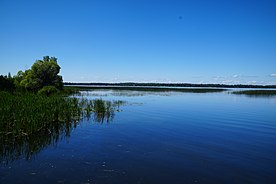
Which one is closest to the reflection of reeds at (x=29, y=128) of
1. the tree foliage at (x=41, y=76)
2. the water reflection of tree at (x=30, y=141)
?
the water reflection of tree at (x=30, y=141)

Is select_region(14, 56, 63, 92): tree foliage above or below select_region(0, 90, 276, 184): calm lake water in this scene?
above

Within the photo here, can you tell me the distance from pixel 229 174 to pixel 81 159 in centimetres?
620

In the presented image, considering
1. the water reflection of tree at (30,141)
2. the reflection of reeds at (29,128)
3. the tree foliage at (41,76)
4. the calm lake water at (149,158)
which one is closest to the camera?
the calm lake water at (149,158)

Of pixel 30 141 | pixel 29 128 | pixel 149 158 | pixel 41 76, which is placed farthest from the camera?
pixel 41 76

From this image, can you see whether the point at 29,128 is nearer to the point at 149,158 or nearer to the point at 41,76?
the point at 149,158

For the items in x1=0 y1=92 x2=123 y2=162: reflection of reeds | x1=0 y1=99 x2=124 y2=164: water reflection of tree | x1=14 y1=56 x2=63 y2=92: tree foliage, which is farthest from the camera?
x1=14 y1=56 x2=63 y2=92: tree foliage

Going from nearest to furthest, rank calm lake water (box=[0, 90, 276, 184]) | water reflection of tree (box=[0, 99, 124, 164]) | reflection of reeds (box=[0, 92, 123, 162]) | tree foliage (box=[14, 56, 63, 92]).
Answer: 1. calm lake water (box=[0, 90, 276, 184])
2. water reflection of tree (box=[0, 99, 124, 164])
3. reflection of reeds (box=[0, 92, 123, 162])
4. tree foliage (box=[14, 56, 63, 92])

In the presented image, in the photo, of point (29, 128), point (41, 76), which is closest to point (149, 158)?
point (29, 128)

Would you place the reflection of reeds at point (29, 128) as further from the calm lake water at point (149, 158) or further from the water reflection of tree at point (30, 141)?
the calm lake water at point (149, 158)

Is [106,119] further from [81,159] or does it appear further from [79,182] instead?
[79,182]

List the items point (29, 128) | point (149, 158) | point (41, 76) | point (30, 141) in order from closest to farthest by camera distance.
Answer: point (149, 158) → point (30, 141) → point (29, 128) → point (41, 76)

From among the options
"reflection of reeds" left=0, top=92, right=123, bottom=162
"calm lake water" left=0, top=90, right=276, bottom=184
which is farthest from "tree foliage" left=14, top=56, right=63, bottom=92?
"calm lake water" left=0, top=90, right=276, bottom=184

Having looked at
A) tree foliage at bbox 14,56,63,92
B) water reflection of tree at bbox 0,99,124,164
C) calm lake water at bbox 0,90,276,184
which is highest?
tree foliage at bbox 14,56,63,92

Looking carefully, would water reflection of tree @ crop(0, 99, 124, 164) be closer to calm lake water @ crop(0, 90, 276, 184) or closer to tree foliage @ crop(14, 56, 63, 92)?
calm lake water @ crop(0, 90, 276, 184)
